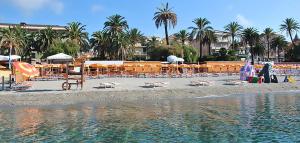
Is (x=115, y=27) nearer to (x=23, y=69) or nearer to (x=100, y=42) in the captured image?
(x=100, y=42)

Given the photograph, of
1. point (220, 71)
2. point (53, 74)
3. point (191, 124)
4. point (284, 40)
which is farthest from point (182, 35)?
point (191, 124)

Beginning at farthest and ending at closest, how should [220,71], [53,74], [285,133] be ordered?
[220,71]
[53,74]
[285,133]

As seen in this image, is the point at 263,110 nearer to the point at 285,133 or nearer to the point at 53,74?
the point at 285,133

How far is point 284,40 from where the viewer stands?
112 metres

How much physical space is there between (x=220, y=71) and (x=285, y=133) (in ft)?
134

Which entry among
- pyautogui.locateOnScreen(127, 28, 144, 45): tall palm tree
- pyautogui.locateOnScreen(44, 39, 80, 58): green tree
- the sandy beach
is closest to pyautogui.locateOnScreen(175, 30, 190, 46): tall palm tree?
pyautogui.locateOnScreen(127, 28, 144, 45): tall palm tree

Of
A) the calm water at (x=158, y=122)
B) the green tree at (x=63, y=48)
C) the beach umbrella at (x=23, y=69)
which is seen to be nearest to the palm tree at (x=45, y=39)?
the green tree at (x=63, y=48)

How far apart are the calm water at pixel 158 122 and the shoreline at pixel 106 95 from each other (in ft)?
6.06

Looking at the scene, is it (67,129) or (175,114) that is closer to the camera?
(67,129)

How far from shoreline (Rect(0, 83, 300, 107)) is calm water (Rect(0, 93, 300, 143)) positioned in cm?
185

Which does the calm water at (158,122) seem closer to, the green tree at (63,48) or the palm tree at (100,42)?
the green tree at (63,48)

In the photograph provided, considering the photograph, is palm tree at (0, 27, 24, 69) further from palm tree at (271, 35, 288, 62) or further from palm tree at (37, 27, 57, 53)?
palm tree at (271, 35, 288, 62)

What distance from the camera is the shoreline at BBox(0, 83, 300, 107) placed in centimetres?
2748

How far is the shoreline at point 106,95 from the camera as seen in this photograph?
1082 inches
